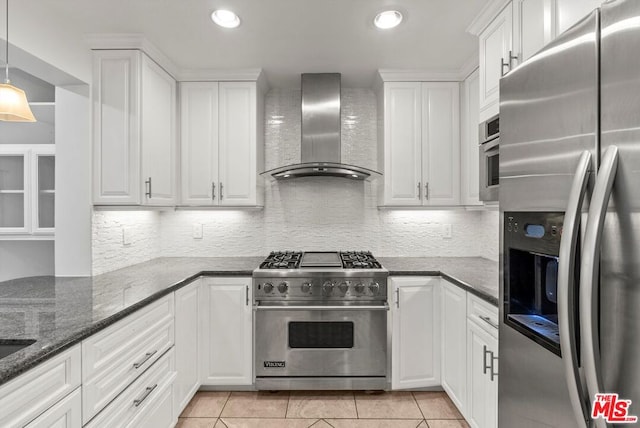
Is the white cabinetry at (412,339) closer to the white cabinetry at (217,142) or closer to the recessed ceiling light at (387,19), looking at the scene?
the white cabinetry at (217,142)

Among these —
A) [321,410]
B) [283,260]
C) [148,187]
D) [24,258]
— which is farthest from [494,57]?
[24,258]

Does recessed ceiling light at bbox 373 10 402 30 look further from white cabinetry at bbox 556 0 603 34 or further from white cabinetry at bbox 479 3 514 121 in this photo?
white cabinetry at bbox 556 0 603 34

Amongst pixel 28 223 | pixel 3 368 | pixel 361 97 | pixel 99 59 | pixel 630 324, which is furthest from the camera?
pixel 361 97

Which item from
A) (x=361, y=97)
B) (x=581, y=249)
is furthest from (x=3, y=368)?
(x=361, y=97)

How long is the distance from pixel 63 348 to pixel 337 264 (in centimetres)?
179

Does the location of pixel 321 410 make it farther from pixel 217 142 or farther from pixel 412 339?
pixel 217 142

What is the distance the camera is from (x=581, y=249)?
2.73 feet

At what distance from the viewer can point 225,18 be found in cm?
207

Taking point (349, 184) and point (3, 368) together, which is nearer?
point (3, 368)

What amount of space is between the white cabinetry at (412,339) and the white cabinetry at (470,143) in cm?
79

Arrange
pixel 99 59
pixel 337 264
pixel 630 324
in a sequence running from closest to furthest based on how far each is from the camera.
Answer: pixel 630 324 < pixel 99 59 < pixel 337 264

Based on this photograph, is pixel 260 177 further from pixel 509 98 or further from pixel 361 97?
pixel 509 98

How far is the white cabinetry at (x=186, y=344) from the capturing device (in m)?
2.12

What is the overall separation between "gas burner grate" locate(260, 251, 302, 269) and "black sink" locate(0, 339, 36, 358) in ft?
5.02
